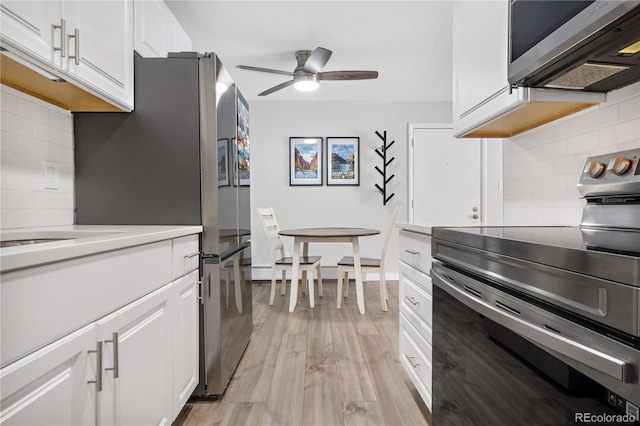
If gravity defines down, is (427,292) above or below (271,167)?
below

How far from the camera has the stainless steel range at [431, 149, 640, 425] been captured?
1.80 feet

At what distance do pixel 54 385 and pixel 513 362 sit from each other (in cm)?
107

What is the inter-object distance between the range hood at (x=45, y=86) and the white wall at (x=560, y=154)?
2092mm

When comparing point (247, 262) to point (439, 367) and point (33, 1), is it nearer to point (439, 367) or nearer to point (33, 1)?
point (439, 367)

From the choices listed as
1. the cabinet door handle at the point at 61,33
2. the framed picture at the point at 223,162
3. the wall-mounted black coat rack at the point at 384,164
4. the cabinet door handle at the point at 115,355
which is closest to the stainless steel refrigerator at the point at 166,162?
the framed picture at the point at 223,162

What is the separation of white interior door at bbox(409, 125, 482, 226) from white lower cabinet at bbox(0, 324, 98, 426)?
424 cm

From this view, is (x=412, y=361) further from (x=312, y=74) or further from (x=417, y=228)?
(x=312, y=74)

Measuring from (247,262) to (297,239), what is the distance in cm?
94

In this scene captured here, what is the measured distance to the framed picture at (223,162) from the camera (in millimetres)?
1784

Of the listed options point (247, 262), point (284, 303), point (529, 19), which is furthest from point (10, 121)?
point (284, 303)

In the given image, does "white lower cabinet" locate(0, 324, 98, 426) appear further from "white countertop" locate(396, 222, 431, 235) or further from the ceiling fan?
the ceiling fan

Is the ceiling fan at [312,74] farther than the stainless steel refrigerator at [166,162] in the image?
Yes

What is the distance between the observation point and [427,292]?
4.90 feet

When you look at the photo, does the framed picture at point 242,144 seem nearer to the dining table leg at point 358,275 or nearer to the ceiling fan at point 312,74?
the ceiling fan at point 312,74
